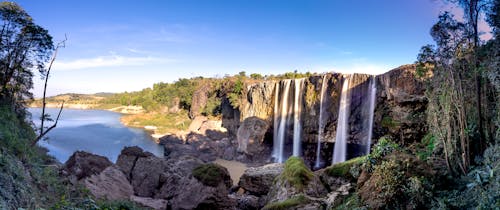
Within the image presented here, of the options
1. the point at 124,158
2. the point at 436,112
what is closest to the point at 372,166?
the point at 436,112

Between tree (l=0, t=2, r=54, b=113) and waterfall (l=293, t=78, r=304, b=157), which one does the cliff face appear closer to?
waterfall (l=293, t=78, r=304, b=157)

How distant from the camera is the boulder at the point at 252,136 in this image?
2809cm

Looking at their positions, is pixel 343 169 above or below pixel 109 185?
above

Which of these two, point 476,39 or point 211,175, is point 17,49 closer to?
point 211,175

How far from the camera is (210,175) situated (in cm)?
1231

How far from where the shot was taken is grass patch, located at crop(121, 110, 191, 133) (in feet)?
165

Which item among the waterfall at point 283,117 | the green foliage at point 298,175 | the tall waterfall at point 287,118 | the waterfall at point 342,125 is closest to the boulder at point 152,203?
the green foliage at point 298,175

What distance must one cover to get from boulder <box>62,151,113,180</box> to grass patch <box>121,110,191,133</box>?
34.3 m

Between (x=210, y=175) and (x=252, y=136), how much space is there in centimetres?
1607

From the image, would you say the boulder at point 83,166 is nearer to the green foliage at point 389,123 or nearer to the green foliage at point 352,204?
the green foliage at point 352,204

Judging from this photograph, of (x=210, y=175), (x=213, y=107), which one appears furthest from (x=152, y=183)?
(x=213, y=107)

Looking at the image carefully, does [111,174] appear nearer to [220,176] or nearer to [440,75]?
[220,176]

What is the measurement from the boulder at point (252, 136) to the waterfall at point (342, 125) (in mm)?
7471

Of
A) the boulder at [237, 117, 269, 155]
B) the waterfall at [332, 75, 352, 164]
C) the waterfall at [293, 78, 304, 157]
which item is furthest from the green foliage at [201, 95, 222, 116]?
the waterfall at [332, 75, 352, 164]
